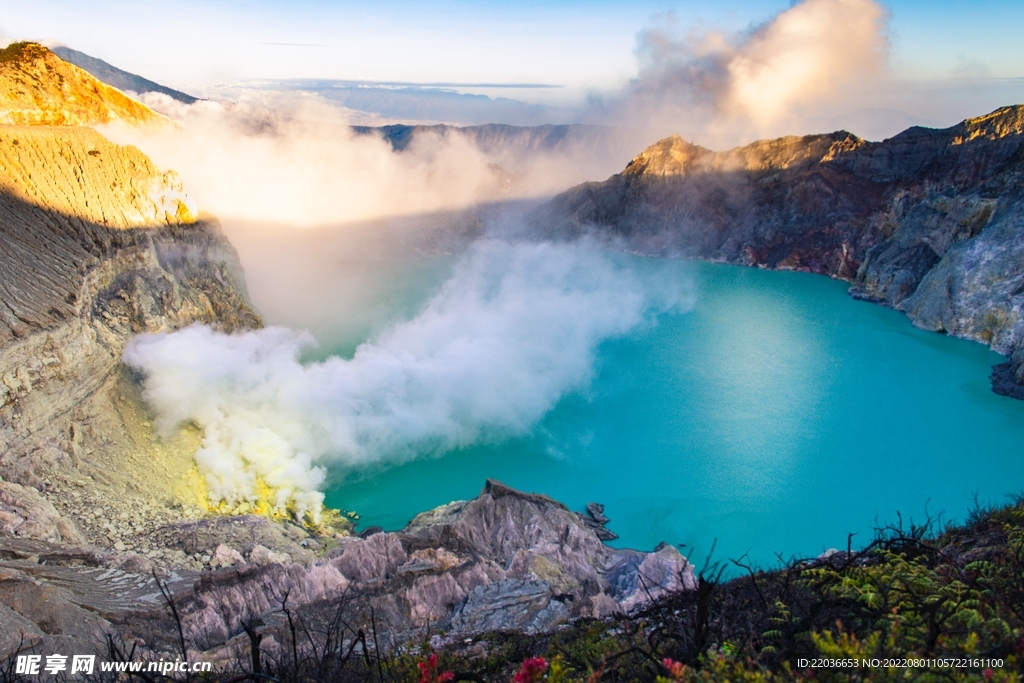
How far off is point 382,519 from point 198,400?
887cm

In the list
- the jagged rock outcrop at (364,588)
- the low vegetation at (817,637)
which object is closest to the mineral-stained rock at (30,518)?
the jagged rock outcrop at (364,588)

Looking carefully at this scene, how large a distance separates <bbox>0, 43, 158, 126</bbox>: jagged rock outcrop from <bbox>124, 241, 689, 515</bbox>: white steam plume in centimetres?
1032

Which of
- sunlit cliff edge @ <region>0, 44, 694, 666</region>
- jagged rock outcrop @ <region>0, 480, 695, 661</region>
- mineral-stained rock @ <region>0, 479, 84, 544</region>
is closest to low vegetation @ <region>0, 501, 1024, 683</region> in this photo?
sunlit cliff edge @ <region>0, 44, 694, 666</region>

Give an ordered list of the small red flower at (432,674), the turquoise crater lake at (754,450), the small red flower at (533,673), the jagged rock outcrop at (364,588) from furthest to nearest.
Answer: the turquoise crater lake at (754,450), the jagged rock outcrop at (364,588), the small red flower at (432,674), the small red flower at (533,673)

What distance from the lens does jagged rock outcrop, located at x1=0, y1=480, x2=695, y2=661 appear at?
35.5 ft

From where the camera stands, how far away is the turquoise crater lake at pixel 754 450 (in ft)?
66.7

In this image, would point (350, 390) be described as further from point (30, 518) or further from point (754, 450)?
point (754, 450)

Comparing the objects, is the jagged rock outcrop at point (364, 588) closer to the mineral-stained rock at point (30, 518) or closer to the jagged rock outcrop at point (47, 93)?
the mineral-stained rock at point (30, 518)

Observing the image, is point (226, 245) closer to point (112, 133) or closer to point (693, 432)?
point (112, 133)

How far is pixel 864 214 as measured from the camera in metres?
58.6

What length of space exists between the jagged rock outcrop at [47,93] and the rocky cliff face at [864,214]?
46.1m

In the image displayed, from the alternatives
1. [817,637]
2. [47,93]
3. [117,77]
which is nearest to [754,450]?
[817,637]

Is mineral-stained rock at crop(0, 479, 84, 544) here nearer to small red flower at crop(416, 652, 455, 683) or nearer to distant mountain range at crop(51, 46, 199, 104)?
small red flower at crop(416, 652, 455, 683)

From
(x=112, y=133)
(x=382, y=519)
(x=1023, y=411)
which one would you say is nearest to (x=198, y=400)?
(x=382, y=519)
